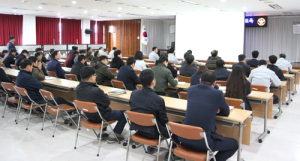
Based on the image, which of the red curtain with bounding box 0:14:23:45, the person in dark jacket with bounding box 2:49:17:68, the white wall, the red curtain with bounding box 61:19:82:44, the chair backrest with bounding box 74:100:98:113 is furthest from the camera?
the red curtain with bounding box 61:19:82:44

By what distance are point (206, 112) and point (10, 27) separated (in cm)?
1521

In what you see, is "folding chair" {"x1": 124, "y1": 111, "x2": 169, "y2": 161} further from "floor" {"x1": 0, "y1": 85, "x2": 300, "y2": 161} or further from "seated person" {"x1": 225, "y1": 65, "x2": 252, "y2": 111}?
"seated person" {"x1": 225, "y1": 65, "x2": 252, "y2": 111}

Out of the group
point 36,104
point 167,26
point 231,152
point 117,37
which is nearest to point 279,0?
point 231,152

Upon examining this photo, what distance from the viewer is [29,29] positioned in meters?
15.2

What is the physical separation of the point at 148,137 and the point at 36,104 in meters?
2.45

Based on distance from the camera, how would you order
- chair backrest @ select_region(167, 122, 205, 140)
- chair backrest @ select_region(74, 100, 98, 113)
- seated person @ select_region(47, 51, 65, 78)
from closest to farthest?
chair backrest @ select_region(167, 122, 205, 140)
chair backrest @ select_region(74, 100, 98, 113)
seated person @ select_region(47, 51, 65, 78)

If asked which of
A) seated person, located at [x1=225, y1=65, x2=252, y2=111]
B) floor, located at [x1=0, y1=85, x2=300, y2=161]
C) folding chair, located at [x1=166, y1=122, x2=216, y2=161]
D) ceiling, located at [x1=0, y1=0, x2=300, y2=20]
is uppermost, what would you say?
ceiling, located at [x1=0, y1=0, x2=300, y2=20]

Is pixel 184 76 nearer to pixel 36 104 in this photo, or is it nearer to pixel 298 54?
pixel 36 104

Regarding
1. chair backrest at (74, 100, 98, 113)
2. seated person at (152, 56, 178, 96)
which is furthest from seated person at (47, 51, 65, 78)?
chair backrest at (74, 100, 98, 113)

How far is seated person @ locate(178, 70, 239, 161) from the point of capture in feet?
8.43

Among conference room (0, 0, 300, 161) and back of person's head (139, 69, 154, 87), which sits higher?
back of person's head (139, 69, 154, 87)

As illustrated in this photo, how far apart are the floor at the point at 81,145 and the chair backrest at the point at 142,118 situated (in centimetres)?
70

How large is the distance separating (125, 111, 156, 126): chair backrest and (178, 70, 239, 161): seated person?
1.31ft

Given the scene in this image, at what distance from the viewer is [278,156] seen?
11.3 ft
